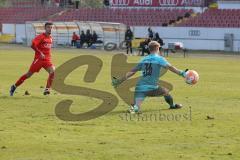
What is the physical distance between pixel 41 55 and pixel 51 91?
60.9 inches

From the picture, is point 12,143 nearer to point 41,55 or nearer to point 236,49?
point 41,55

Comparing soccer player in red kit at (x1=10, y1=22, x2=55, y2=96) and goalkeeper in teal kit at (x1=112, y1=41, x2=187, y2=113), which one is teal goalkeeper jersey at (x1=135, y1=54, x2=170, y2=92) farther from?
soccer player in red kit at (x1=10, y1=22, x2=55, y2=96)

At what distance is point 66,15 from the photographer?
7812cm

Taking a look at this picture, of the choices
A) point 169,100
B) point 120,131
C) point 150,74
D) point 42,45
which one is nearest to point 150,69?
point 150,74

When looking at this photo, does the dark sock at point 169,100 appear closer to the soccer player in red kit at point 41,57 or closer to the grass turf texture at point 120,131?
the grass turf texture at point 120,131

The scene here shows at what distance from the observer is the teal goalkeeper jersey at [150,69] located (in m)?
16.0

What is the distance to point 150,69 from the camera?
1608 centimetres

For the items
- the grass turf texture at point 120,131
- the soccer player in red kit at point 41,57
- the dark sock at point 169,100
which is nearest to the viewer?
the grass turf texture at point 120,131

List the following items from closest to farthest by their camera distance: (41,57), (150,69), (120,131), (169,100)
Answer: (120,131)
(150,69)
(169,100)
(41,57)

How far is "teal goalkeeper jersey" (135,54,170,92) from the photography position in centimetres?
1605

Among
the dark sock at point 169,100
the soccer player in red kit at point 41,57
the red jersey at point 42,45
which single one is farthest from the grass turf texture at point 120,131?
the red jersey at point 42,45

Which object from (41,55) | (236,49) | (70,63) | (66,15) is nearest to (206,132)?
(41,55)

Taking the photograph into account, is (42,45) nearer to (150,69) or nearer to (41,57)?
(41,57)

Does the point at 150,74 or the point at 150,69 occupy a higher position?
the point at 150,69
